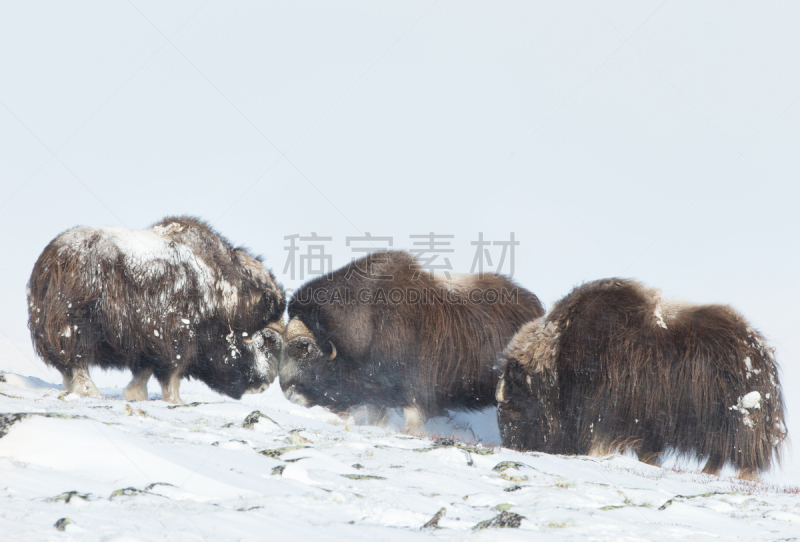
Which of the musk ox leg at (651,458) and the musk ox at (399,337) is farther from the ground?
the musk ox at (399,337)

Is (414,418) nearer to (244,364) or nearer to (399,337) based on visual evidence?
(399,337)

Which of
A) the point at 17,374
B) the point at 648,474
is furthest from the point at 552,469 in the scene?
the point at 17,374

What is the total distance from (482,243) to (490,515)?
6.24 meters

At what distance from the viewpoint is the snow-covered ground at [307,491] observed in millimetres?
2268

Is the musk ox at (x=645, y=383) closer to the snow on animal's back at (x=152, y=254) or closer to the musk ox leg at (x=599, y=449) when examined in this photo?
the musk ox leg at (x=599, y=449)

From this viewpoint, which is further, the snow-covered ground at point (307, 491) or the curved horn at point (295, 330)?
the curved horn at point (295, 330)

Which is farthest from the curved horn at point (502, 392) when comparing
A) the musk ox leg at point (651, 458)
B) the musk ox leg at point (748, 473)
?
the musk ox leg at point (748, 473)

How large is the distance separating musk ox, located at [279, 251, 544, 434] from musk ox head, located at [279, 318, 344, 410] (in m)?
0.01

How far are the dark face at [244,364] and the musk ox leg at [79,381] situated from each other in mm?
1161

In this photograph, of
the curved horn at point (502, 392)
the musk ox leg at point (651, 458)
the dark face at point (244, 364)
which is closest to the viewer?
the musk ox leg at point (651, 458)

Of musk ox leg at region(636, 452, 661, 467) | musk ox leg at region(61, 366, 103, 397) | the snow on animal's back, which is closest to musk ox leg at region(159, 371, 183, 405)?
musk ox leg at region(61, 366, 103, 397)

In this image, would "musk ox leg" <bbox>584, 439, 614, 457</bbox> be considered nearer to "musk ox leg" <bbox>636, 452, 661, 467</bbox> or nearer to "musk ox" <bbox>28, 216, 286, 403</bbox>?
"musk ox leg" <bbox>636, 452, 661, 467</bbox>

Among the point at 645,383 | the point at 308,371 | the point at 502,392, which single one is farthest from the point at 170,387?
the point at 645,383

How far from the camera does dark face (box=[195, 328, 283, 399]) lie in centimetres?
704
